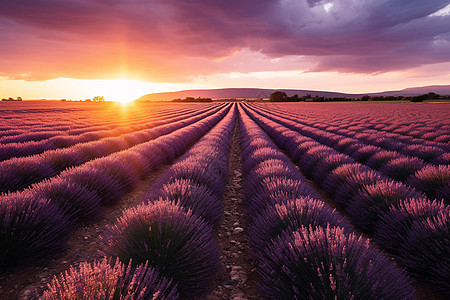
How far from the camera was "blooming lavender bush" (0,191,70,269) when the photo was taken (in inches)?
85.5

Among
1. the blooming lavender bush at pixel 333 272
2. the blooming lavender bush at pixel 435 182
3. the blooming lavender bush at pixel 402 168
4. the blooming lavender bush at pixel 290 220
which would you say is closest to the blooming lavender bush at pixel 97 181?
the blooming lavender bush at pixel 290 220

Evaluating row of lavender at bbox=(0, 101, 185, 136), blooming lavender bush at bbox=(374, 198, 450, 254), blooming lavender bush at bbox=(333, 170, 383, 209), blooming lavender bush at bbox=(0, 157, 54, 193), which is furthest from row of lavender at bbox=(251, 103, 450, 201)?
row of lavender at bbox=(0, 101, 185, 136)

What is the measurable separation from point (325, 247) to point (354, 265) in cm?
19

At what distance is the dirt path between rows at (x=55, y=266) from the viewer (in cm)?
196

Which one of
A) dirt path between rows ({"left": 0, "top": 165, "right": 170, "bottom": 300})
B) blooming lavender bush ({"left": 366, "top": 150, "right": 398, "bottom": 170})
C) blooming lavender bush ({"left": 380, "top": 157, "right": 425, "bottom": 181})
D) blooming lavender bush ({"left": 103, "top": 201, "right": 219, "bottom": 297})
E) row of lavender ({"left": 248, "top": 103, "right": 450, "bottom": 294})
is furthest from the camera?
blooming lavender bush ({"left": 366, "top": 150, "right": 398, "bottom": 170})

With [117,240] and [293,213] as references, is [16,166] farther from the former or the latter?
[293,213]

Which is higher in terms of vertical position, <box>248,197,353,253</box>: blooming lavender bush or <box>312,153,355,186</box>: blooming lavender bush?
<box>248,197,353,253</box>: blooming lavender bush

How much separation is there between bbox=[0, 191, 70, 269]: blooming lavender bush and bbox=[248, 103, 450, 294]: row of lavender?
143 inches

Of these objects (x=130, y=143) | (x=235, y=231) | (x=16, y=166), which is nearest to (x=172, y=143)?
(x=130, y=143)

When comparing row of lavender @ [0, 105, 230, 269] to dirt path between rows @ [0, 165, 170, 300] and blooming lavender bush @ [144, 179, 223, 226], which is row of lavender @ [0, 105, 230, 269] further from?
blooming lavender bush @ [144, 179, 223, 226]

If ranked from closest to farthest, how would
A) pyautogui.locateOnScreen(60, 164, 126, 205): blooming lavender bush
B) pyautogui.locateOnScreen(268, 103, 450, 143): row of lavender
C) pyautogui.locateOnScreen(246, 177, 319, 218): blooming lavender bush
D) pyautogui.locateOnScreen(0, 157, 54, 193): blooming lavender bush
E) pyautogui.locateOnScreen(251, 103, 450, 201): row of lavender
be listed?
pyautogui.locateOnScreen(246, 177, 319, 218): blooming lavender bush
pyautogui.locateOnScreen(60, 164, 126, 205): blooming lavender bush
pyautogui.locateOnScreen(0, 157, 54, 193): blooming lavender bush
pyautogui.locateOnScreen(251, 103, 450, 201): row of lavender
pyautogui.locateOnScreen(268, 103, 450, 143): row of lavender

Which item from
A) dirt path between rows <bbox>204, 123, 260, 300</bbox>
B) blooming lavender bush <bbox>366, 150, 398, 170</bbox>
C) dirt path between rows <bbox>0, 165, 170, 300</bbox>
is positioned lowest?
dirt path between rows <bbox>204, 123, 260, 300</bbox>

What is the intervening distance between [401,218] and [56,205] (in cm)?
403

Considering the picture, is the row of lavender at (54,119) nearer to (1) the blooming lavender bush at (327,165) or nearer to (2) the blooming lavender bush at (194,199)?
(2) the blooming lavender bush at (194,199)
